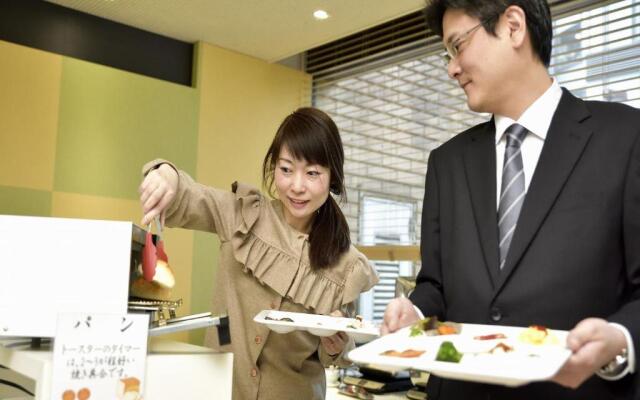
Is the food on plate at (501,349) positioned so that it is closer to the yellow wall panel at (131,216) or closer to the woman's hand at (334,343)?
the woman's hand at (334,343)

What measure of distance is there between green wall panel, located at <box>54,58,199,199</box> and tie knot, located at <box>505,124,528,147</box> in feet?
9.45

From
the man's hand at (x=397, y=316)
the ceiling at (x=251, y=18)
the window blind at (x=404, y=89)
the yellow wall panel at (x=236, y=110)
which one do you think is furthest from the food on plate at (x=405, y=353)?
the yellow wall panel at (x=236, y=110)

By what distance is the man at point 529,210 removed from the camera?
1.02 m

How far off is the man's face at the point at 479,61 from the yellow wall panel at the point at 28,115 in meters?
2.77

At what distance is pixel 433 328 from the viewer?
1.03 metres

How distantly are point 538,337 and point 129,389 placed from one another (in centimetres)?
64

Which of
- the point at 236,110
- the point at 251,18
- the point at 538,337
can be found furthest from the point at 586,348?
the point at 236,110

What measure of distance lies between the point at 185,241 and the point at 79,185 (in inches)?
28.0

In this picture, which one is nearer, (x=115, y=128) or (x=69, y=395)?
(x=69, y=395)

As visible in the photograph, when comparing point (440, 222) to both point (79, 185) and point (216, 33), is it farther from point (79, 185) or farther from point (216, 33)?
point (216, 33)

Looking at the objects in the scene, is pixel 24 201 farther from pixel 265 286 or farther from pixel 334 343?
pixel 334 343

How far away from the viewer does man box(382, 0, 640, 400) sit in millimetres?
1022

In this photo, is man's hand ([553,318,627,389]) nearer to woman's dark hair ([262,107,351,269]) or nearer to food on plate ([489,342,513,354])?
food on plate ([489,342,513,354])

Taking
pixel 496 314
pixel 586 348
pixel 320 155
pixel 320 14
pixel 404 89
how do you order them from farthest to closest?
pixel 404 89 → pixel 320 14 → pixel 320 155 → pixel 496 314 → pixel 586 348
